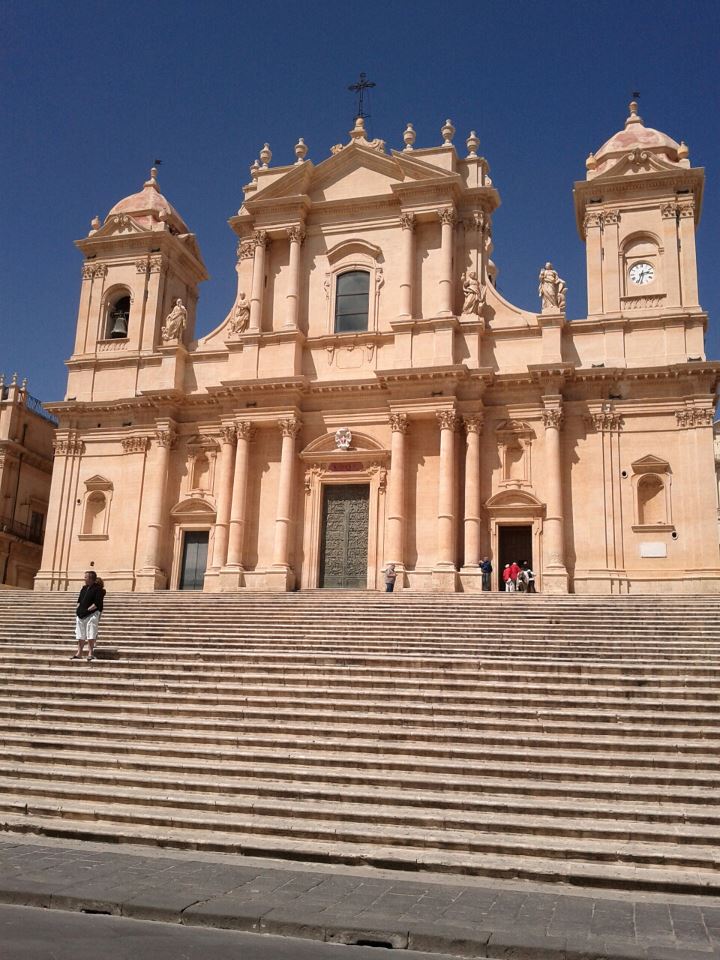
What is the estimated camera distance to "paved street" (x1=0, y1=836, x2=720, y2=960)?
679cm

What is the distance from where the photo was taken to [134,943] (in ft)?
21.6

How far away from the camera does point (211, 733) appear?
44.0 ft

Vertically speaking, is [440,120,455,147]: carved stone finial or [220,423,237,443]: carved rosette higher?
[440,120,455,147]: carved stone finial

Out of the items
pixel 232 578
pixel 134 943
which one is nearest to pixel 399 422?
pixel 232 578

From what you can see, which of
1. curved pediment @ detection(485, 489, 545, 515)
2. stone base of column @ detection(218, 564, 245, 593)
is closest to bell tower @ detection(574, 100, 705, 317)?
curved pediment @ detection(485, 489, 545, 515)

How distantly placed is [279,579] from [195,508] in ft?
15.1

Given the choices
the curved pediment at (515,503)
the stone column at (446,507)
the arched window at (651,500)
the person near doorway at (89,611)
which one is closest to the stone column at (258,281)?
the stone column at (446,507)

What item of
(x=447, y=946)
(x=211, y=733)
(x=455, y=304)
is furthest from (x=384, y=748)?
(x=455, y=304)

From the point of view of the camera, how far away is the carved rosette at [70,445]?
3238cm

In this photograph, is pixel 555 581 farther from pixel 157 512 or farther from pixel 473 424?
pixel 157 512

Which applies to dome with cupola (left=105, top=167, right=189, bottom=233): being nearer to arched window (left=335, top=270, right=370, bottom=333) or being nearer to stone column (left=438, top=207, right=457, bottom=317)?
arched window (left=335, top=270, right=370, bottom=333)

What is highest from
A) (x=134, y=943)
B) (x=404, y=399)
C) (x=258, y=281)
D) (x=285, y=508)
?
(x=258, y=281)

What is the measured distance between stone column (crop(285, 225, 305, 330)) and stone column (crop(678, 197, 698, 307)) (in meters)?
12.6

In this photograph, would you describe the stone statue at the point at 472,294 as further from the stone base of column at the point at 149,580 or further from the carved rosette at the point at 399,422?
the stone base of column at the point at 149,580
